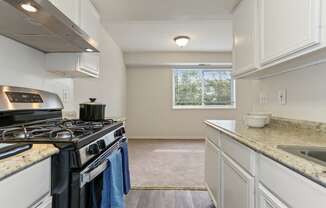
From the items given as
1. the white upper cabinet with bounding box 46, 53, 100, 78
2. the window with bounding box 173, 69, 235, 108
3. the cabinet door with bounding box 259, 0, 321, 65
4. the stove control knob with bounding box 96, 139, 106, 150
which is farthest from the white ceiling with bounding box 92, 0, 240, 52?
the stove control knob with bounding box 96, 139, 106, 150

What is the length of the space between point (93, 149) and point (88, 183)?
18 cm

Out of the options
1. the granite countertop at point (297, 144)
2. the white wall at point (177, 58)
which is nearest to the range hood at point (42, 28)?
the granite countertop at point (297, 144)

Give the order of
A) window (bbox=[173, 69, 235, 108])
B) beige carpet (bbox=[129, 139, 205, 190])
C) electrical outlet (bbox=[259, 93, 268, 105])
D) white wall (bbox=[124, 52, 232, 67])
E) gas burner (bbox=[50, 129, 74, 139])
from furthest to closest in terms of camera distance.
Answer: window (bbox=[173, 69, 235, 108]) → white wall (bbox=[124, 52, 232, 67]) → beige carpet (bbox=[129, 139, 205, 190]) → electrical outlet (bbox=[259, 93, 268, 105]) → gas burner (bbox=[50, 129, 74, 139])

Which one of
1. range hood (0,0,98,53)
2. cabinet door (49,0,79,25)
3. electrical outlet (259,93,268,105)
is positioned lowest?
electrical outlet (259,93,268,105)

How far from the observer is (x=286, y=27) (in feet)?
4.46

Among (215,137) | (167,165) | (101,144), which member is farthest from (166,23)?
(101,144)

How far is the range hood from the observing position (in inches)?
45.7

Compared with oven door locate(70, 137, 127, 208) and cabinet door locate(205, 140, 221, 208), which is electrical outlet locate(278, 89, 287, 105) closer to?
cabinet door locate(205, 140, 221, 208)

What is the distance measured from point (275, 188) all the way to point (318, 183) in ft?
0.99

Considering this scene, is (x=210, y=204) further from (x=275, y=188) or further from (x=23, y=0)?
(x=23, y=0)

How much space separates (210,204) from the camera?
2.38 metres

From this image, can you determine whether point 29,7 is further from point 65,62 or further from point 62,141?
point 65,62

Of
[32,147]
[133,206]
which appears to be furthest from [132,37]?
[32,147]

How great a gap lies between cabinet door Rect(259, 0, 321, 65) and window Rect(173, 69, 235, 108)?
486 centimetres
